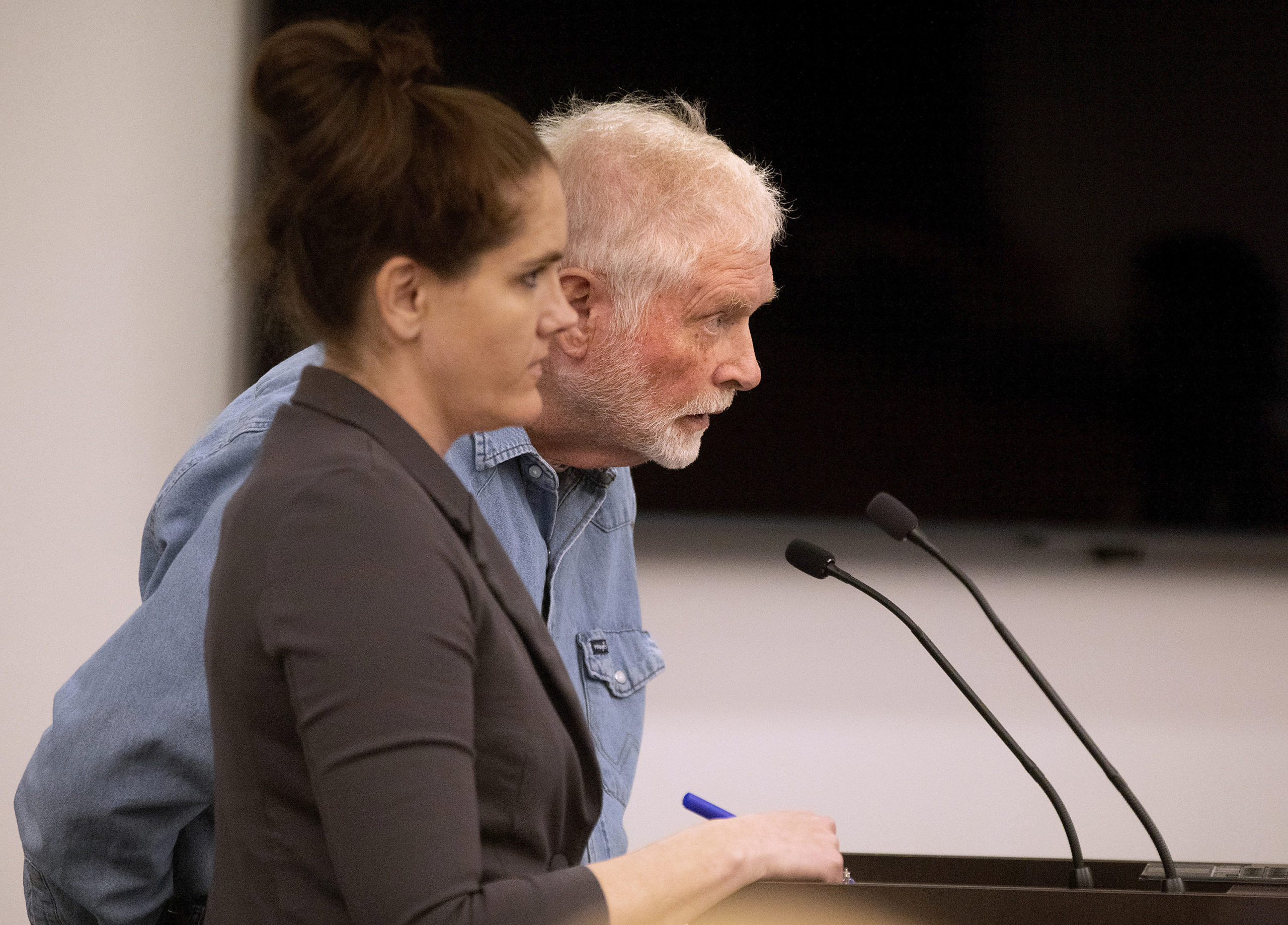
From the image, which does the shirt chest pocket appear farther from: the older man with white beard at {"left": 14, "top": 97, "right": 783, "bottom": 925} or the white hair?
the white hair

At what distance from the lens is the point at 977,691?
2285 millimetres

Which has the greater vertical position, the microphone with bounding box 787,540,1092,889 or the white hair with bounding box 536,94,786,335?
the white hair with bounding box 536,94,786,335

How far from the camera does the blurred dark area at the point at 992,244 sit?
222 centimetres

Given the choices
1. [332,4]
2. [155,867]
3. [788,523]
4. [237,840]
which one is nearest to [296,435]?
[237,840]

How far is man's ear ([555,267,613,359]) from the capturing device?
1.25 meters

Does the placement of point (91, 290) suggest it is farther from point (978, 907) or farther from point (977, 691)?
point (978, 907)

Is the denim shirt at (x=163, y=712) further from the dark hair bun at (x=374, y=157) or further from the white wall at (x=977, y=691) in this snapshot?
the white wall at (x=977, y=691)

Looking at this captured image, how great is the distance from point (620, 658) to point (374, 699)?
76 cm

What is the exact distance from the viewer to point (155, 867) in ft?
3.10

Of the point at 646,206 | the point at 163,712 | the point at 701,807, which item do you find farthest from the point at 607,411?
the point at 163,712

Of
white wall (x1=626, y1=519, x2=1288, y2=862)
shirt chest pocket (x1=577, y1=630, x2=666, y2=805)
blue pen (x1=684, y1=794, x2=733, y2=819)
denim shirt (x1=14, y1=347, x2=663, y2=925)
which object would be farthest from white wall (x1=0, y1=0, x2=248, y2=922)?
blue pen (x1=684, y1=794, x2=733, y2=819)

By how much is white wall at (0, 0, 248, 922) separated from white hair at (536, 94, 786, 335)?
110 centimetres

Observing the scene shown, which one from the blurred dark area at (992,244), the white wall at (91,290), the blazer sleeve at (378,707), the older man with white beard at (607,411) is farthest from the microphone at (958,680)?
the white wall at (91,290)

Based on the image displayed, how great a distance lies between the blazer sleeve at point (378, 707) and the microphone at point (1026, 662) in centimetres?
60
